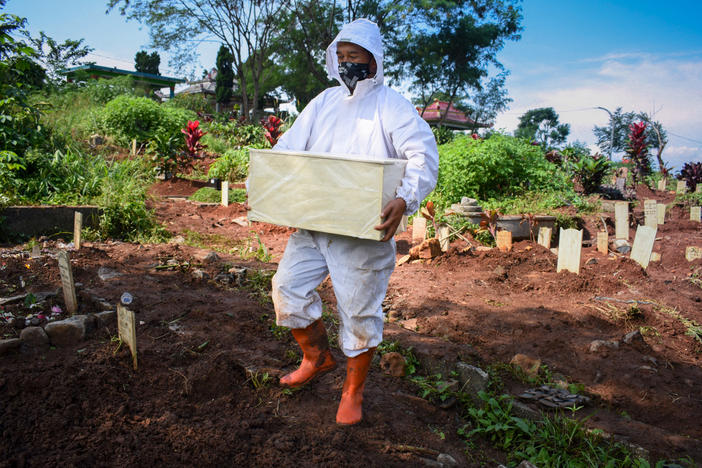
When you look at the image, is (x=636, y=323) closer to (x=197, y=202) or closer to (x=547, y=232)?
(x=547, y=232)

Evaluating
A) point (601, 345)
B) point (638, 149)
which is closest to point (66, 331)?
point (601, 345)

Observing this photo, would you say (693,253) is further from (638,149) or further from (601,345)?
(638,149)

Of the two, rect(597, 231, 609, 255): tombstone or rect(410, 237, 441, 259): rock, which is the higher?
rect(597, 231, 609, 255): tombstone

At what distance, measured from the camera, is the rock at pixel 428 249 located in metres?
5.66

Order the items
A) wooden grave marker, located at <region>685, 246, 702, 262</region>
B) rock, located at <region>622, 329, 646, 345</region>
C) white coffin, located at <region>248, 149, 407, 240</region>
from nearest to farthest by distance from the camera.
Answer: white coffin, located at <region>248, 149, 407, 240</region>, rock, located at <region>622, 329, 646, 345</region>, wooden grave marker, located at <region>685, 246, 702, 262</region>

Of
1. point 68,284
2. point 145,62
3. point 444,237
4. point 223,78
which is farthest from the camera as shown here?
point 145,62

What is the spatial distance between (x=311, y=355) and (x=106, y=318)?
4.12 ft

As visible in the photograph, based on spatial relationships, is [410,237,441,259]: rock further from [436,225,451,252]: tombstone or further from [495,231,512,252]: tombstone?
[495,231,512,252]: tombstone

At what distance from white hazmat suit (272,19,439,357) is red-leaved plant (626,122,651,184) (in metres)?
14.2

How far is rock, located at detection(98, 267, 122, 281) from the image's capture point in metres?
3.88

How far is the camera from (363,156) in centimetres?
215

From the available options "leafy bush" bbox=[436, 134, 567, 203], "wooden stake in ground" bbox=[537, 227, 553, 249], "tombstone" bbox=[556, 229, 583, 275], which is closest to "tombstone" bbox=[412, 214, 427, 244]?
"wooden stake in ground" bbox=[537, 227, 553, 249]

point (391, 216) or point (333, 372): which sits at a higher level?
point (391, 216)

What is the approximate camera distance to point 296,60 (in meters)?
23.7
